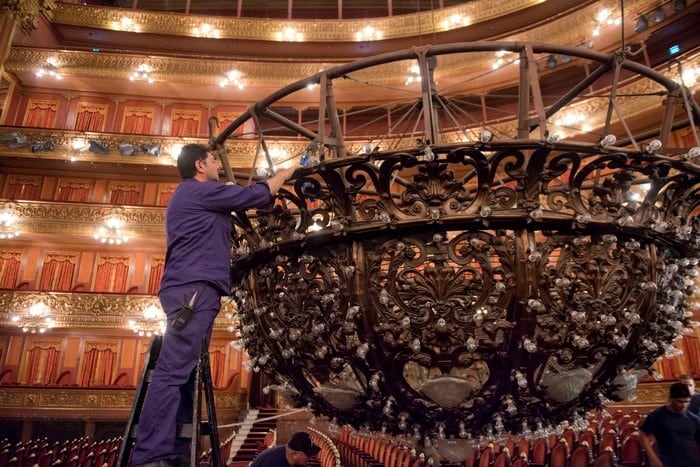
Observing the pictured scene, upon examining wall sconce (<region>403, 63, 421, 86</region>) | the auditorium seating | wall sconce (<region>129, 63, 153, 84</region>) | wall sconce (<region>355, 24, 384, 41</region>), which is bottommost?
the auditorium seating

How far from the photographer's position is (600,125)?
477 inches

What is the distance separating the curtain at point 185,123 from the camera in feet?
52.0

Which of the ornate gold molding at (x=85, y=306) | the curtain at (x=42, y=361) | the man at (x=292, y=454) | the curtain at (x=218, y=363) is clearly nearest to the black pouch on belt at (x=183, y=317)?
the man at (x=292, y=454)

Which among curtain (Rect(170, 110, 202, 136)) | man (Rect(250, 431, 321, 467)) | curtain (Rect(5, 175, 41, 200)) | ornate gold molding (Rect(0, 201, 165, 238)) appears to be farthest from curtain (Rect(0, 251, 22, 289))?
man (Rect(250, 431, 321, 467))

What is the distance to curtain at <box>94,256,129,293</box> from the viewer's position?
1455cm

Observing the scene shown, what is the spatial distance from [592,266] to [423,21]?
1567 cm

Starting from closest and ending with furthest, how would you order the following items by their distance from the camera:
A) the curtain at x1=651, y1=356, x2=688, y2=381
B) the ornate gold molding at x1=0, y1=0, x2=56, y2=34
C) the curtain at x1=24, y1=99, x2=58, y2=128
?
the curtain at x1=651, y1=356, x2=688, y2=381 → the ornate gold molding at x1=0, y1=0, x2=56, y2=34 → the curtain at x1=24, y1=99, x2=58, y2=128

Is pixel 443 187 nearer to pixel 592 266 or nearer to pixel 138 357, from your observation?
pixel 592 266

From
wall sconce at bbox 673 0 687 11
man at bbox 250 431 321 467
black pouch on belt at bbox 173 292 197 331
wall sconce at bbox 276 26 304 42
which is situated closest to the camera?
black pouch on belt at bbox 173 292 197 331

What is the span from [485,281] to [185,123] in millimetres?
16170

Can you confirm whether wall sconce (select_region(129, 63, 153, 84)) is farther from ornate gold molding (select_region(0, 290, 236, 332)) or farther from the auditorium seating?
the auditorium seating

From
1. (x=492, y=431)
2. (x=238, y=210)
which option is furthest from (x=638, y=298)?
(x=238, y=210)

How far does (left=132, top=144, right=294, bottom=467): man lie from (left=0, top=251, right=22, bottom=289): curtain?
49.7 feet

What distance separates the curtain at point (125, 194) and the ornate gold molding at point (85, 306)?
10.4 feet
